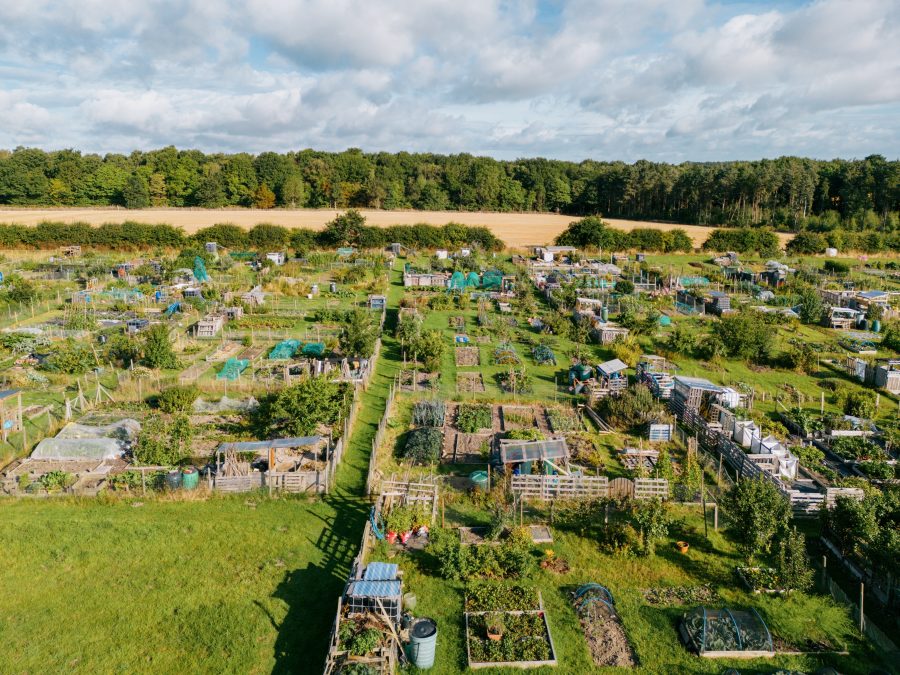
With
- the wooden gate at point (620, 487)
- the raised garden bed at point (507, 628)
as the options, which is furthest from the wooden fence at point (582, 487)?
the raised garden bed at point (507, 628)

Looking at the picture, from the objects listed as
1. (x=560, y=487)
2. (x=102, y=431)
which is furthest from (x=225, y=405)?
(x=560, y=487)

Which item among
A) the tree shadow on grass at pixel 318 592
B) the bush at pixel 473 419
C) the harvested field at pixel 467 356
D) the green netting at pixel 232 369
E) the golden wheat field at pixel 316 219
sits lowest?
the tree shadow on grass at pixel 318 592

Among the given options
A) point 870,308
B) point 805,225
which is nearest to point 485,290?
point 870,308

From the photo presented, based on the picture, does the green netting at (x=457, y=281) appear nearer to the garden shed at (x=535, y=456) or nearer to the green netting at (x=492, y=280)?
the green netting at (x=492, y=280)

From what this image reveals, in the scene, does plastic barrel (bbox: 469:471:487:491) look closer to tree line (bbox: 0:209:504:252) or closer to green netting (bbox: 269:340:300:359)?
green netting (bbox: 269:340:300:359)

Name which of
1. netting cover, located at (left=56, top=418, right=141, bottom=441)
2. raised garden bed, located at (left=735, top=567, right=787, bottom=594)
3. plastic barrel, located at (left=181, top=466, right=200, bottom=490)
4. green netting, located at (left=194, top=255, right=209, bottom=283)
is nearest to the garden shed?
raised garden bed, located at (left=735, top=567, right=787, bottom=594)

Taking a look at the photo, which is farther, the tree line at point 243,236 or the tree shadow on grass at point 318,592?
the tree line at point 243,236

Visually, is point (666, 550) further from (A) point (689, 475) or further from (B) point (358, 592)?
(B) point (358, 592)
